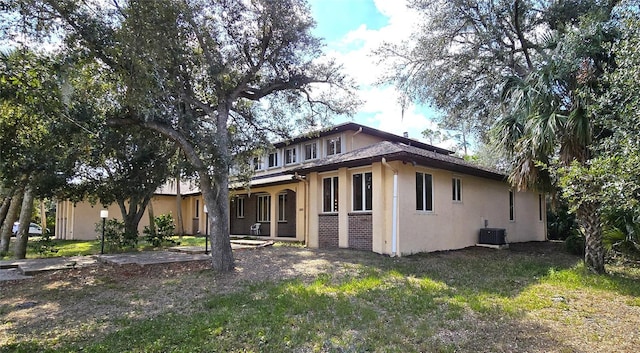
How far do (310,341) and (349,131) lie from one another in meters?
14.5

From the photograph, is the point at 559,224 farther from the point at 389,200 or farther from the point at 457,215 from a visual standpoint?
the point at 389,200

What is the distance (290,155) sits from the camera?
72.4ft

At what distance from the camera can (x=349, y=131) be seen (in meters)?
18.8

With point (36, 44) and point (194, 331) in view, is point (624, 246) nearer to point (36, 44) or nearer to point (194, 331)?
point (194, 331)

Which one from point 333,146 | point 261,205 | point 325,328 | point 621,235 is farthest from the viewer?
point 261,205

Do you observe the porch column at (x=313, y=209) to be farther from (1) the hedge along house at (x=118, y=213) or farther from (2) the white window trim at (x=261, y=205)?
(1) the hedge along house at (x=118, y=213)

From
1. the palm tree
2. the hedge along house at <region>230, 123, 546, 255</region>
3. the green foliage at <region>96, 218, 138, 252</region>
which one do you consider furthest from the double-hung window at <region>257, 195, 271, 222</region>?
the palm tree

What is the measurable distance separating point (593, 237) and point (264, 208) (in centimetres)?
1578

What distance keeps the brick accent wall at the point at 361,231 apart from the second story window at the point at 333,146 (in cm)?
593

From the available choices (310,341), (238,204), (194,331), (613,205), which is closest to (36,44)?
(194,331)

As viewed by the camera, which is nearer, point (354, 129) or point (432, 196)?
point (432, 196)

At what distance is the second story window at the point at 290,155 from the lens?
2177 cm

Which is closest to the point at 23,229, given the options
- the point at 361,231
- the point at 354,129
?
the point at 361,231

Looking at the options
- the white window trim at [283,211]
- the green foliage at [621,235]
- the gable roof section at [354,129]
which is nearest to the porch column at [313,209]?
the gable roof section at [354,129]
